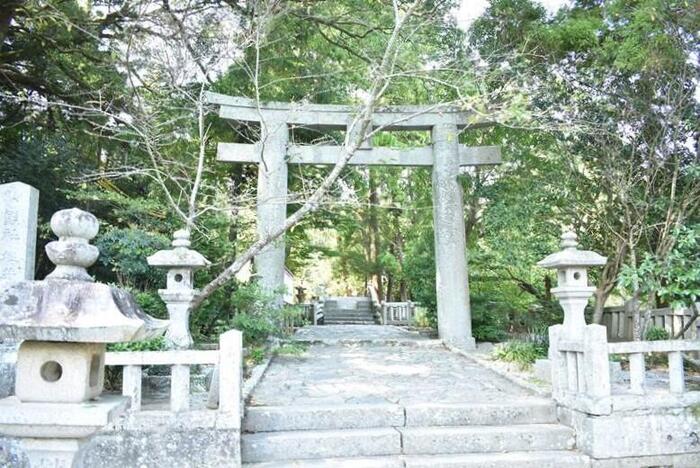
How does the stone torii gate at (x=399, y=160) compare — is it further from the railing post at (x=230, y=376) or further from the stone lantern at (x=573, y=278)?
the railing post at (x=230, y=376)

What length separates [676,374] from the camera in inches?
213

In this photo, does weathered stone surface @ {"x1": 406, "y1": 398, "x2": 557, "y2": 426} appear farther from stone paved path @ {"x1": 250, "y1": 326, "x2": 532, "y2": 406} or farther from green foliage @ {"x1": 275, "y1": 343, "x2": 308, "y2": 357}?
green foliage @ {"x1": 275, "y1": 343, "x2": 308, "y2": 357}

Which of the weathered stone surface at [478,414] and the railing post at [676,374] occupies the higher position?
the railing post at [676,374]

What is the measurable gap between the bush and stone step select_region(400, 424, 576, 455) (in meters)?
2.64

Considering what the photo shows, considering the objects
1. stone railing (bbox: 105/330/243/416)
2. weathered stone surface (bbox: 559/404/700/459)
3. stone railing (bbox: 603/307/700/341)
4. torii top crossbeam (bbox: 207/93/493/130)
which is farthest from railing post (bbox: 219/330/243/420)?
stone railing (bbox: 603/307/700/341)

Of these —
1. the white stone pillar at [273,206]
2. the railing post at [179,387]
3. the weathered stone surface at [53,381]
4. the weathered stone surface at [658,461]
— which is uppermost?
the white stone pillar at [273,206]

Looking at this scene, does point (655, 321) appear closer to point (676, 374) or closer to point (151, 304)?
point (676, 374)

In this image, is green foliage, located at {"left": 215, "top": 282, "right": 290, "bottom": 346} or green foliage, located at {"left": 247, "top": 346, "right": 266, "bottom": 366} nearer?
green foliage, located at {"left": 247, "top": 346, "right": 266, "bottom": 366}

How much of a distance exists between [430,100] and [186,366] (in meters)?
10.1

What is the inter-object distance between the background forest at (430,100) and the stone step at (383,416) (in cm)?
263

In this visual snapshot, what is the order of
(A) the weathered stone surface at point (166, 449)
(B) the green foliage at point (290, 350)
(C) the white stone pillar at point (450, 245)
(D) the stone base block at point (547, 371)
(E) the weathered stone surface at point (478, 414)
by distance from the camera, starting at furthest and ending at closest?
(C) the white stone pillar at point (450, 245) < (B) the green foliage at point (290, 350) < (D) the stone base block at point (547, 371) < (E) the weathered stone surface at point (478, 414) < (A) the weathered stone surface at point (166, 449)

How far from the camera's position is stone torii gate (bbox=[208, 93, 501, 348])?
1084cm

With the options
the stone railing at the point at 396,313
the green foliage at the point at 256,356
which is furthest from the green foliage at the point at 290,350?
the stone railing at the point at 396,313

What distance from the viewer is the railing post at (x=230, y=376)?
4.85m
